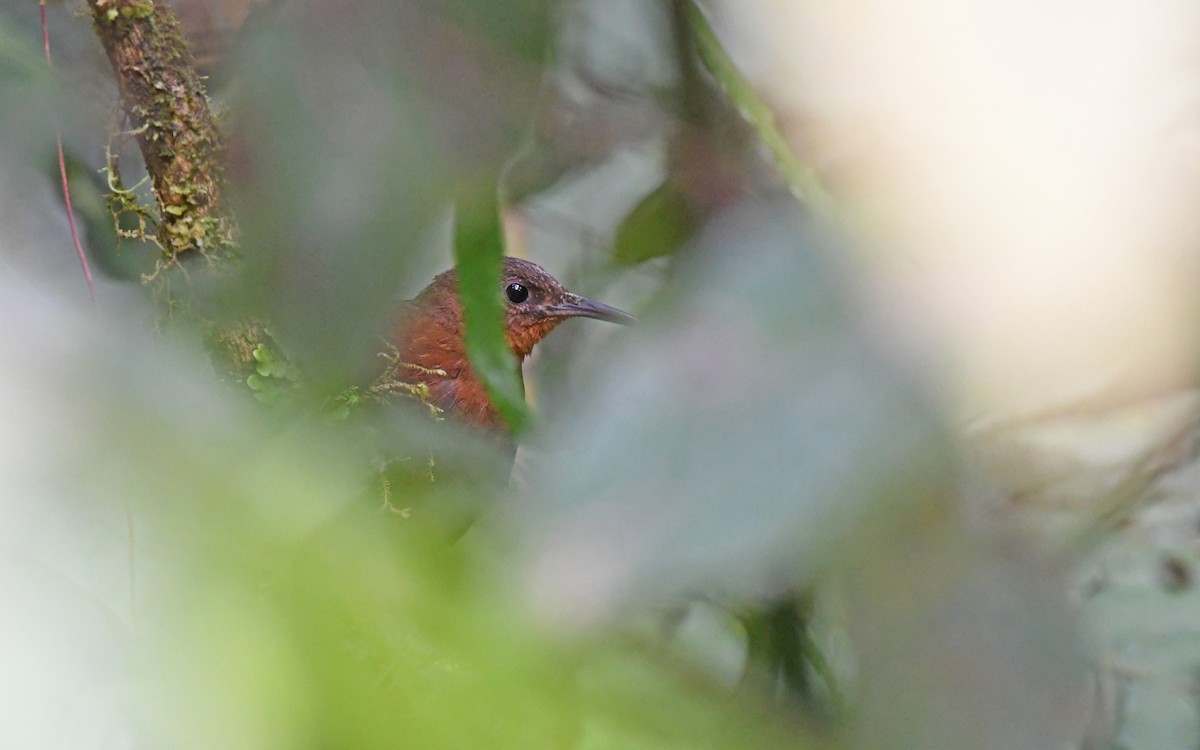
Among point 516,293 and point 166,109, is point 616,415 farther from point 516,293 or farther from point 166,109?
point 516,293

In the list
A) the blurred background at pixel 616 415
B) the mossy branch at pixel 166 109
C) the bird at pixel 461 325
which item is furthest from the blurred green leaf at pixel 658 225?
the mossy branch at pixel 166 109

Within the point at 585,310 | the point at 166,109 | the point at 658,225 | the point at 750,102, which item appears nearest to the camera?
the point at 166,109

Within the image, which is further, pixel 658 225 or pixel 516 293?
pixel 516 293

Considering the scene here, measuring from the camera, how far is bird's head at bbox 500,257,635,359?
87.1 inches

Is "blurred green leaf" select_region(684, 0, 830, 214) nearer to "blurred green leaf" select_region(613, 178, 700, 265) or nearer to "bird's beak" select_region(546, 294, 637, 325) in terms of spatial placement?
"blurred green leaf" select_region(613, 178, 700, 265)

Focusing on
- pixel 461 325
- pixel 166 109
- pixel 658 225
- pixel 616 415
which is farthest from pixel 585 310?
pixel 616 415

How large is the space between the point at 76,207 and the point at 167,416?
2.58ft

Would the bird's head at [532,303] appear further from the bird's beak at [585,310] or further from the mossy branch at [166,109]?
the mossy branch at [166,109]

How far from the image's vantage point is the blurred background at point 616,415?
44cm

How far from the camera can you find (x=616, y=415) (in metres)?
0.88

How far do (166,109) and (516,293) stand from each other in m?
1.19

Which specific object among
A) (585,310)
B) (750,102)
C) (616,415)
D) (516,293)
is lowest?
(616,415)

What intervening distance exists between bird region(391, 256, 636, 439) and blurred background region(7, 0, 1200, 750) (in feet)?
2.24

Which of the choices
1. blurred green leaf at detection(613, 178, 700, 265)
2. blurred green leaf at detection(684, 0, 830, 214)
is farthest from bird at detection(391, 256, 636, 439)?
blurred green leaf at detection(684, 0, 830, 214)
